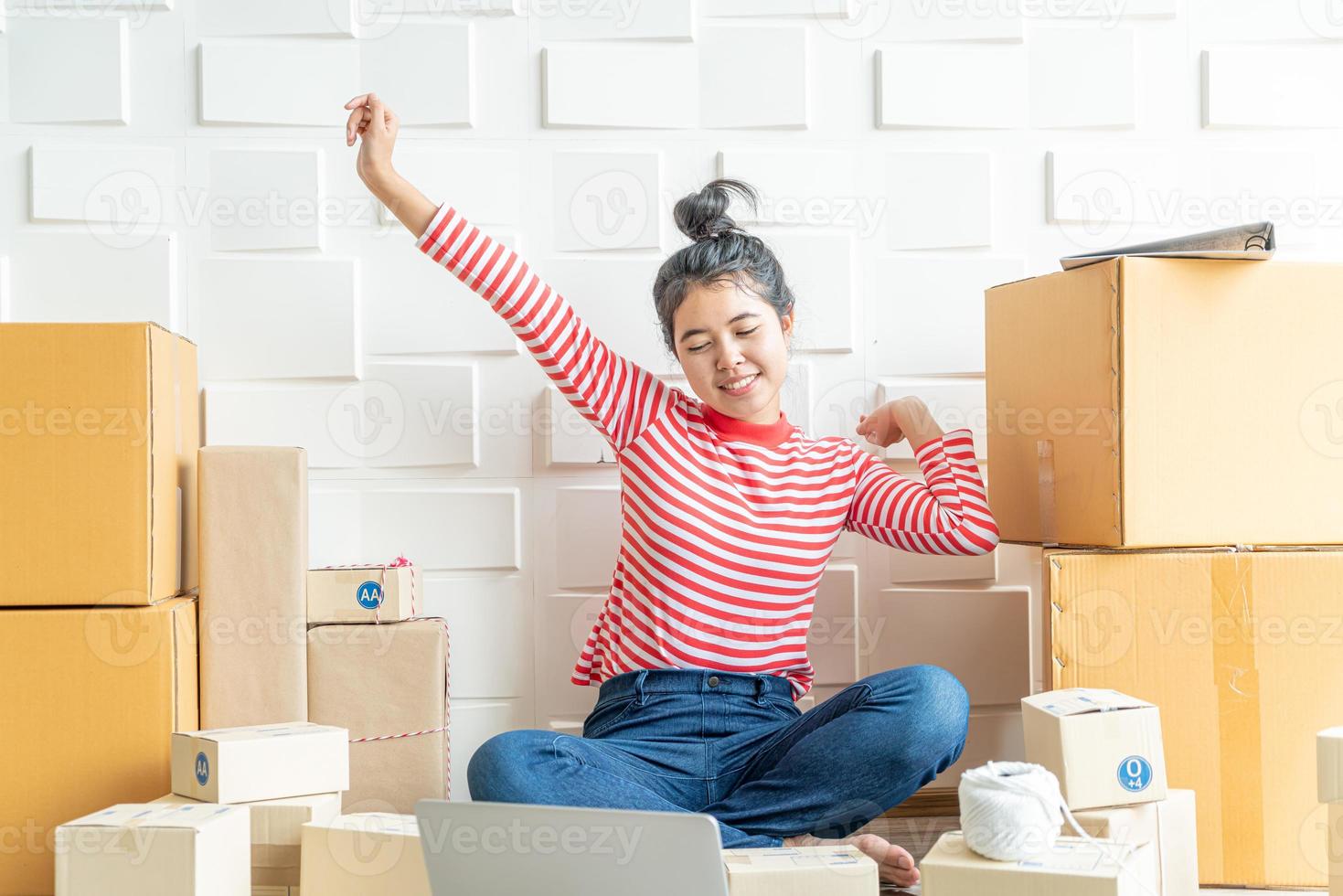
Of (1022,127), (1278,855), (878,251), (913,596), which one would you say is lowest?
(1278,855)

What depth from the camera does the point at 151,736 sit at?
1.42 metres

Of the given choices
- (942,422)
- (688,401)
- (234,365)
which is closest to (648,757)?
(688,401)

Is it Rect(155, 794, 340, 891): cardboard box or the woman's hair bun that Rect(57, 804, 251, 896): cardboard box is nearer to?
Rect(155, 794, 340, 891): cardboard box

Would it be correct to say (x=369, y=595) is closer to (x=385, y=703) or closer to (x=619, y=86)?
(x=385, y=703)

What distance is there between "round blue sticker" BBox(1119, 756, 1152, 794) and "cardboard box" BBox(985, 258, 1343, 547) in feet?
0.94

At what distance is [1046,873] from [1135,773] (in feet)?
0.92

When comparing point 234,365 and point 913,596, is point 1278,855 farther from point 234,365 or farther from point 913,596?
point 234,365

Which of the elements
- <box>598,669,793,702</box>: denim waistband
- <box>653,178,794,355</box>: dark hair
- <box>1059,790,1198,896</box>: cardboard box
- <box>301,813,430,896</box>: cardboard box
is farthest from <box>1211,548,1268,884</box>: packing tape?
<box>301,813,430,896</box>: cardboard box

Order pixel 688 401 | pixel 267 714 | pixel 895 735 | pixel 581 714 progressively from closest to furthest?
1. pixel 895 735
2. pixel 267 714
3. pixel 688 401
4. pixel 581 714

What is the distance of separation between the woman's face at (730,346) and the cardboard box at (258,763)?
2.21 ft

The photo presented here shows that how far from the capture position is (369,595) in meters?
1.58

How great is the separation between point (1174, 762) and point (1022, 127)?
103cm

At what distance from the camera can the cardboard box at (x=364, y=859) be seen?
47.6 inches

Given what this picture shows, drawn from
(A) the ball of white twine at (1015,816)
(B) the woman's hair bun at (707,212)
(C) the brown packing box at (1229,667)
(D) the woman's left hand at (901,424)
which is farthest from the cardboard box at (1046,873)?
(B) the woman's hair bun at (707,212)
